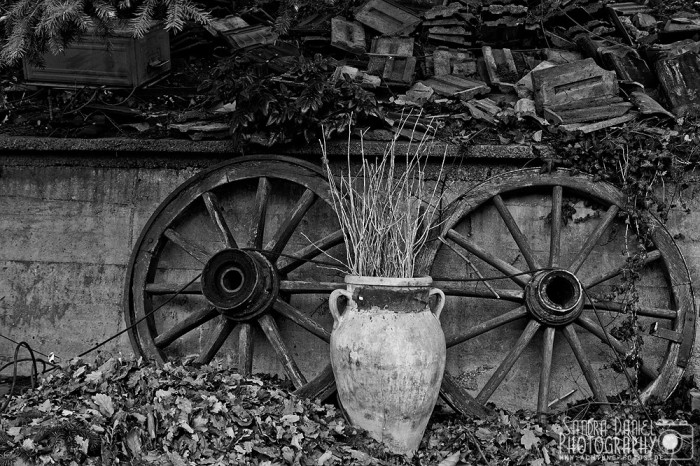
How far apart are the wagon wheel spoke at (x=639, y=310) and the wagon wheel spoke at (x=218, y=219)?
2280 millimetres

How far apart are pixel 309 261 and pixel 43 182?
2032mm

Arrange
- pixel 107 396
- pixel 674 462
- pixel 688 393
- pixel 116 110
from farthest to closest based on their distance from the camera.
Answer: pixel 116 110
pixel 688 393
pixel 674 462
pixel 107 396

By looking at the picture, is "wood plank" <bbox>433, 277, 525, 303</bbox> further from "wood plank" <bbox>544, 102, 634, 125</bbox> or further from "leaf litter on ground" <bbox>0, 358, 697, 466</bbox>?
"wood plank" <bbox>544, 102, 634, 125</bbox>

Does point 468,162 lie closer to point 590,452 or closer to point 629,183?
point 629,183

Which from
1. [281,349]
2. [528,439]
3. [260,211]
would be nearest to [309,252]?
[260,211]

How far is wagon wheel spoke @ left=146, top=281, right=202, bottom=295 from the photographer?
5594mm

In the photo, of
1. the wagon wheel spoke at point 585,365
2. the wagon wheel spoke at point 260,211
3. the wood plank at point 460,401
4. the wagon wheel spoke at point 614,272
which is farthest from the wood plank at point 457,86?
the wood plank at point 460,401

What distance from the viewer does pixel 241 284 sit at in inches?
208

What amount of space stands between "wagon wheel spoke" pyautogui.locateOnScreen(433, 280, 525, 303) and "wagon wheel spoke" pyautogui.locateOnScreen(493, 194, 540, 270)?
0.67 ft

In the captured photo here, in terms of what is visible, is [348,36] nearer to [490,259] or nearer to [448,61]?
[448,61]

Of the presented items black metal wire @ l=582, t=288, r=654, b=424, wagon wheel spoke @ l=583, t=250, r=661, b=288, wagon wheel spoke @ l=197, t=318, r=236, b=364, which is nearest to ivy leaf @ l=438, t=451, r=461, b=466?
black metal wire @ l=582, t=288, r=654, b=424

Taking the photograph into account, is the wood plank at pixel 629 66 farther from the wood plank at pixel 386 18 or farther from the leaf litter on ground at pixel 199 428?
the leaf litter on ground at pixel 199 428

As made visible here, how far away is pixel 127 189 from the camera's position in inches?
229

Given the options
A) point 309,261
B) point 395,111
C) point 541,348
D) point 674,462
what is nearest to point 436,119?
point 395,111
